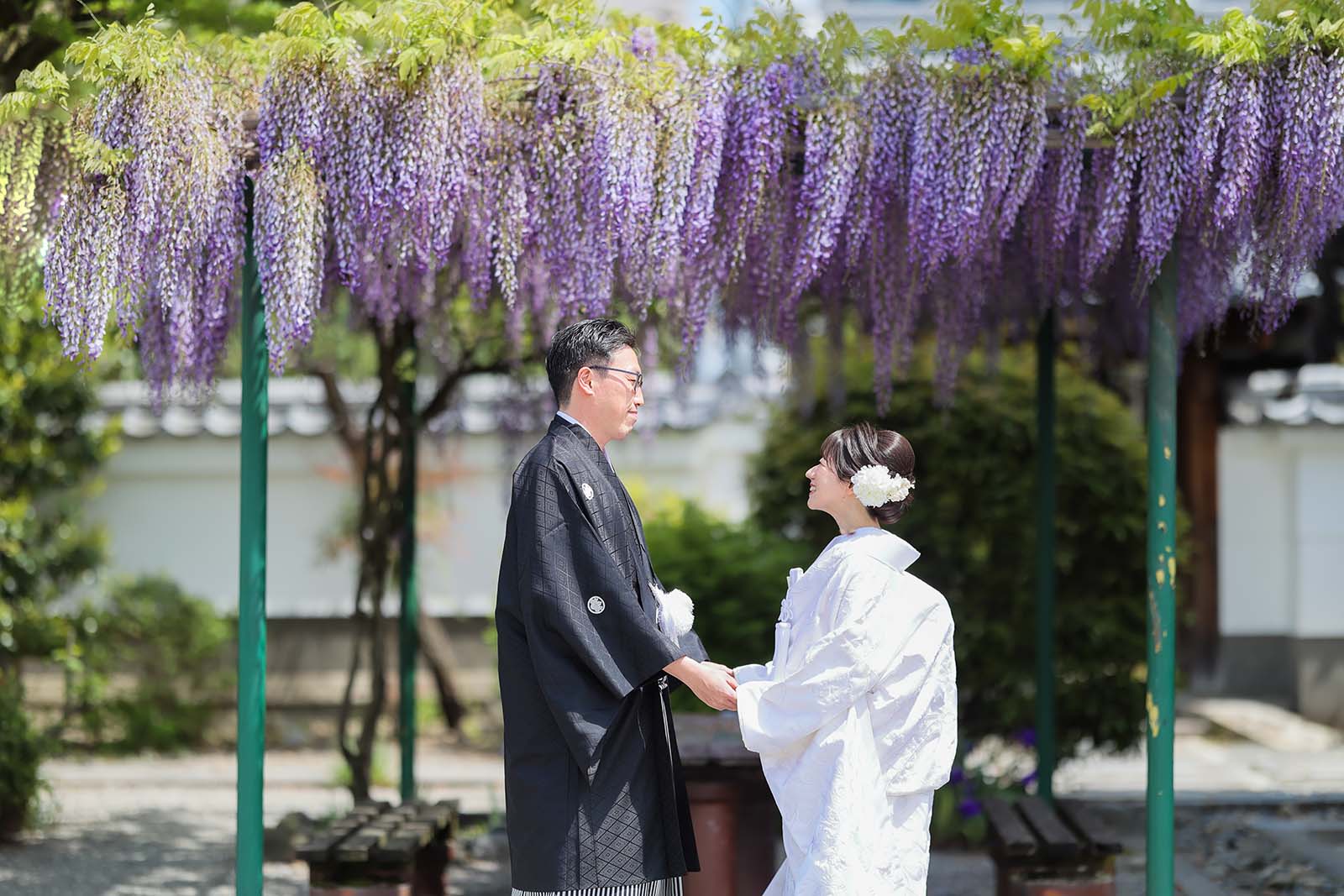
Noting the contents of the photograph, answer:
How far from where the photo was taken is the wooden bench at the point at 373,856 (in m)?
4.01

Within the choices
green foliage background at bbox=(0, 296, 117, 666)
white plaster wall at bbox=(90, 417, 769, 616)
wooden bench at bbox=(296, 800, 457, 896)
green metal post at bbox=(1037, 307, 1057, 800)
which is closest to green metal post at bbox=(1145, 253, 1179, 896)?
green metal post at bbox=(1037, 307, 1057, 800)

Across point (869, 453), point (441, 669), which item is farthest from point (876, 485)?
point (441, 669)

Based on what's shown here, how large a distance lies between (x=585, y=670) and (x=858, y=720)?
61 centimetres

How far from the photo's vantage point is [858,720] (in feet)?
9.62

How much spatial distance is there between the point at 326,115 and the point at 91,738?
5.60 metres

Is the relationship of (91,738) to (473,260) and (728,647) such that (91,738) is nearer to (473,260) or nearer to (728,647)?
(728,647)

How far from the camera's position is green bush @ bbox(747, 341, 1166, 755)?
6.20 meters

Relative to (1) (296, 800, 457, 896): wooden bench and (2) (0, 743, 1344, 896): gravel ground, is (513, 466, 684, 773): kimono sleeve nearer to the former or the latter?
(1) (296, 800, 457, 896): wooden bench

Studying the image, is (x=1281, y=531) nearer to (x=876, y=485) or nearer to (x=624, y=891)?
(x=876, y=485)

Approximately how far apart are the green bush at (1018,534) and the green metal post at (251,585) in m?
3.29

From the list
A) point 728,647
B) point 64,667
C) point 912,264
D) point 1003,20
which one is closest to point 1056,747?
point 728,647

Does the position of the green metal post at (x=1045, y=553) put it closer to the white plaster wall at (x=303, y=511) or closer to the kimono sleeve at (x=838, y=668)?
the kimono sleeve at (x=838, y=668)

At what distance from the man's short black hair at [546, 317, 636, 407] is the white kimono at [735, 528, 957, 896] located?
68cm

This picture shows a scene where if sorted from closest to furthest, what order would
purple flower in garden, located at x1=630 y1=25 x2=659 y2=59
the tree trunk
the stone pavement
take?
1. purple flower in garden, located at x1=630 y1=25 x2=659 y2=59
2. the stone pavement
3. the tree trunk
